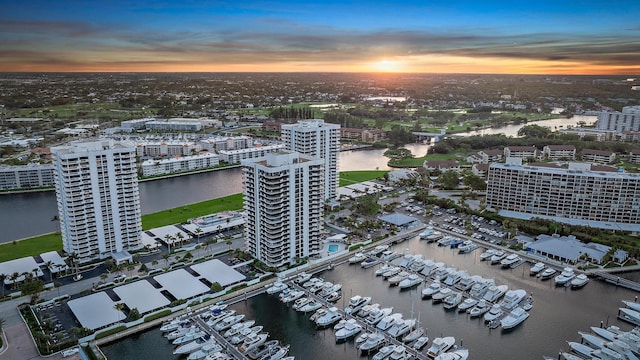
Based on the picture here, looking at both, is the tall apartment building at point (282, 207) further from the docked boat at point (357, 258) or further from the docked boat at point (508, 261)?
the docked boat at point (508, 261)

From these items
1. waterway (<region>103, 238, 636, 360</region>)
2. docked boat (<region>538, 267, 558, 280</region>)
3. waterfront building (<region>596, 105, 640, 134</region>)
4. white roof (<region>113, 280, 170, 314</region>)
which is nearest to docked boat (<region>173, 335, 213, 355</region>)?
waterway (<region>103, 238, 636, 360</region>)

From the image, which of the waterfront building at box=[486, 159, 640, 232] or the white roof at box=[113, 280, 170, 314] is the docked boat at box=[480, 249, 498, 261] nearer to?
the waterfront building at box=[486, 159, 640, 232]

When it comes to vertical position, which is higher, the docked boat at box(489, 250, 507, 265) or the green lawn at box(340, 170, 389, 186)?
the green lawn at box(340, 170, 389, 186)

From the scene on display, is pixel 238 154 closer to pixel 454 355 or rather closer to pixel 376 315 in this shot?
pixel 376 315

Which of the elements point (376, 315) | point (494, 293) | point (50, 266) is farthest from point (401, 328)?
point (50, 266)

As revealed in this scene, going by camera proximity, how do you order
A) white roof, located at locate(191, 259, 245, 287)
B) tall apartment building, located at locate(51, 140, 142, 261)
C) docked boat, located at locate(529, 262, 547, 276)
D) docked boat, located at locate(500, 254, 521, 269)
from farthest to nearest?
1. docked boat, located at locate(500, 254, 521, 269)
2. tall apartment building, located at locate(51, 140, 142, 261)
3. docked boat, located at locate(529, 262, 547, 276)
4. white roof, located at locate(191, 259, 245, 287)

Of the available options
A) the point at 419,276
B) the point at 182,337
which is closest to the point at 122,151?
the point at 182,337
